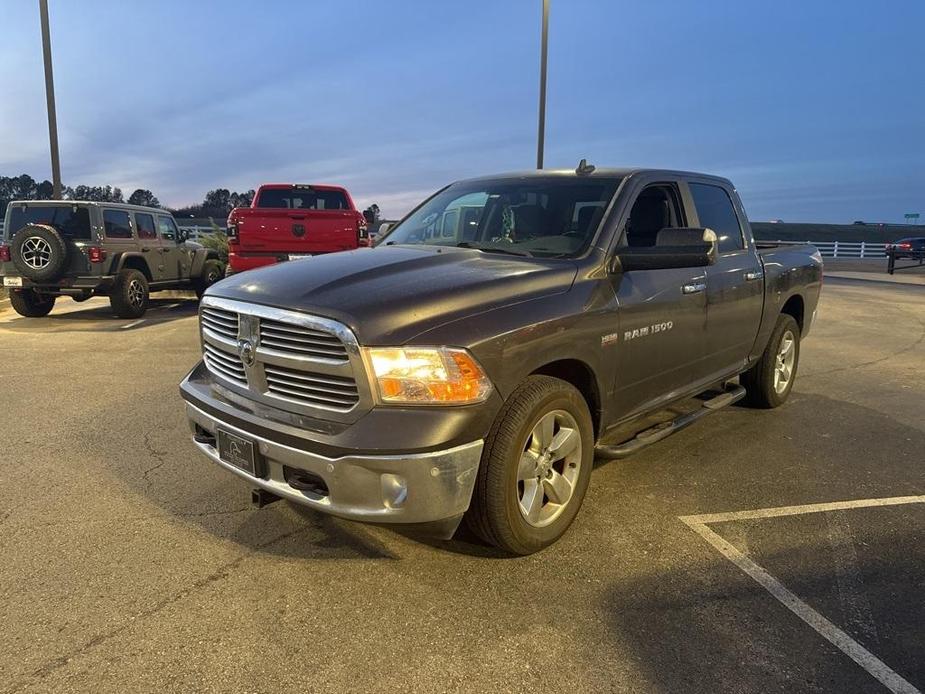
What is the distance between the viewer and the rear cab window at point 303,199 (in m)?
12.5

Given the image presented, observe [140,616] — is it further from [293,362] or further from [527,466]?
[527,466]

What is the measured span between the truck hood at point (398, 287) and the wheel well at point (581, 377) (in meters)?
0.36

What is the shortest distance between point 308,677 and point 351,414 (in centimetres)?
97

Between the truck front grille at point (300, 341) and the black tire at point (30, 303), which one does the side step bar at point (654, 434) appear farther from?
the black tire at point (30, 303)

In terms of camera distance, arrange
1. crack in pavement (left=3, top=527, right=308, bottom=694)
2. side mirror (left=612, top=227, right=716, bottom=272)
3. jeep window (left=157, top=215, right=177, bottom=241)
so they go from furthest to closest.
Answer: jeep window (left=157, top=215, right=177, bottom=241), side mirror (left=612, top=227, right=716, bottom=272), crack in pavement (left=3, top=527, right=308, bottom=694)

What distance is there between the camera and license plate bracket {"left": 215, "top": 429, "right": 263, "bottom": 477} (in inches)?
117

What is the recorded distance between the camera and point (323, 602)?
2861mm

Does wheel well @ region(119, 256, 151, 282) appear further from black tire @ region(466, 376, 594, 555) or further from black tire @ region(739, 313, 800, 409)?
black tire @ region(466, 376, 594, 555)

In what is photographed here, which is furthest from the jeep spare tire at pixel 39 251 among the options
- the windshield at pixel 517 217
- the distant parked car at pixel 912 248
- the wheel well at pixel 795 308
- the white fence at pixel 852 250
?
the white fence at pixel 852 250

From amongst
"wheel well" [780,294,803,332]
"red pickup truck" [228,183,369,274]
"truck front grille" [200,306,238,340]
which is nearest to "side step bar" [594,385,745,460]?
"wheel well" [780,294,803,332]

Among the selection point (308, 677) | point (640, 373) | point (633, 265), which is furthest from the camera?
point (640, 373)

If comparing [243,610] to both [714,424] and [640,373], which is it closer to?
[640,373]

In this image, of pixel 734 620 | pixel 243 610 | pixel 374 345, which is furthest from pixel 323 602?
pixel 734 620

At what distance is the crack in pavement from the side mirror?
222cm
